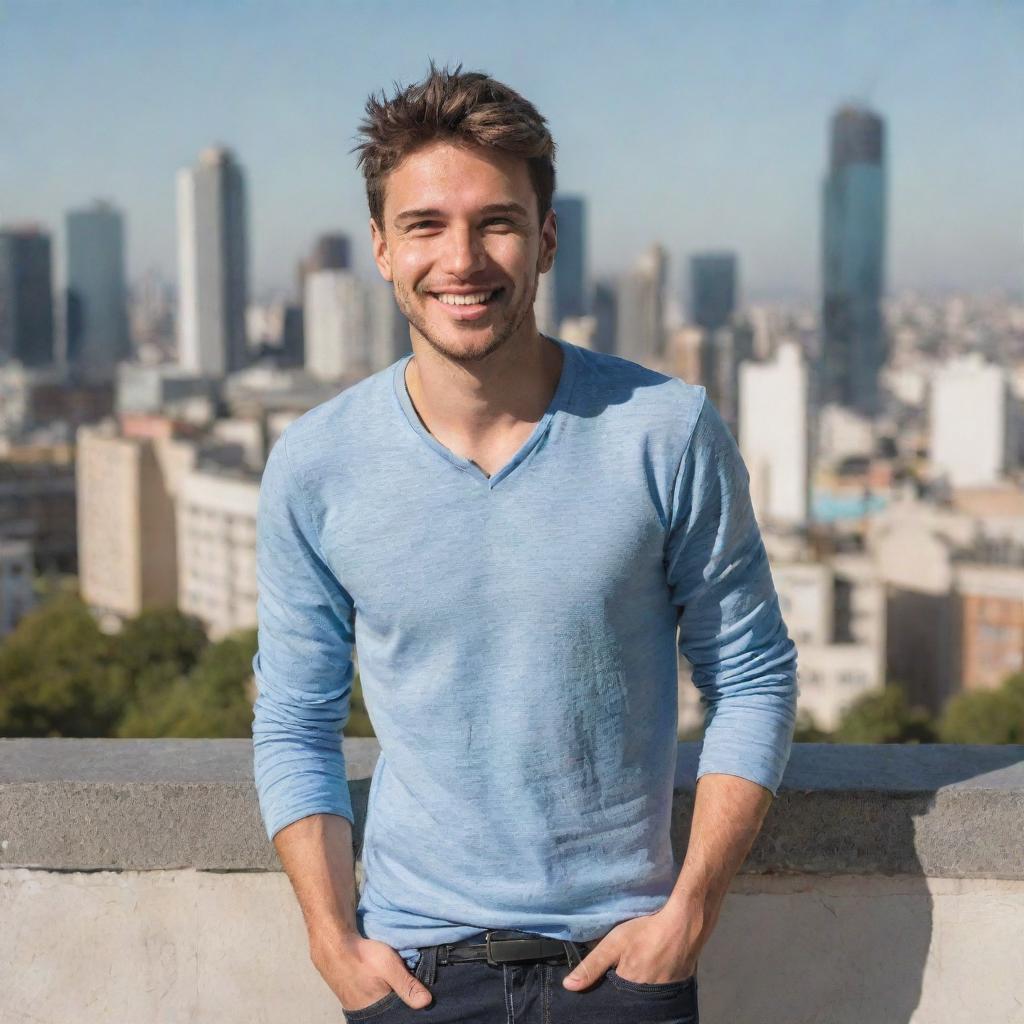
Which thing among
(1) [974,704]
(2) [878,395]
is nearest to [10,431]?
(2) [878,395]

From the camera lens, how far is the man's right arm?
1716 mm

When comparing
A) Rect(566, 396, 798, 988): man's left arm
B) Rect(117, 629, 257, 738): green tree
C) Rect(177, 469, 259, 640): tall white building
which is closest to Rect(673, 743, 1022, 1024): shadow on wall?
Rect(566, 396, 798, 988): man's left arm

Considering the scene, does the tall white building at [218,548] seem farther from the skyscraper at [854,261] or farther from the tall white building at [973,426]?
the skyscraper at [854,261]

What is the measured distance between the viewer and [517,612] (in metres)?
1.64

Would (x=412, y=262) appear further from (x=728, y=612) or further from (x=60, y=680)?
(x=60, y=680)

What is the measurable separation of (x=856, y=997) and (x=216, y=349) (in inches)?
4101

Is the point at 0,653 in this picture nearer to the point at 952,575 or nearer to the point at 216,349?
the point at 952,575

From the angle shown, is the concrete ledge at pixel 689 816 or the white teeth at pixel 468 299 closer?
the white teeth at pixel 468 299

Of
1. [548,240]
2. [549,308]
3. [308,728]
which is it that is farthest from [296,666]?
[549,308]

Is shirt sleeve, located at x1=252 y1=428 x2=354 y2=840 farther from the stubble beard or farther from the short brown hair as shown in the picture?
the short brown hair

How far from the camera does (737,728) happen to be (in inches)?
67.0

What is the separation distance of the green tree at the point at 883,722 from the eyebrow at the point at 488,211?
2261 cm

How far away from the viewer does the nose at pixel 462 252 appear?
5.37 feet

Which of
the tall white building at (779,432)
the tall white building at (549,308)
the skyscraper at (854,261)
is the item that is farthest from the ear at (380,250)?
the skyscraper at (854,261)
